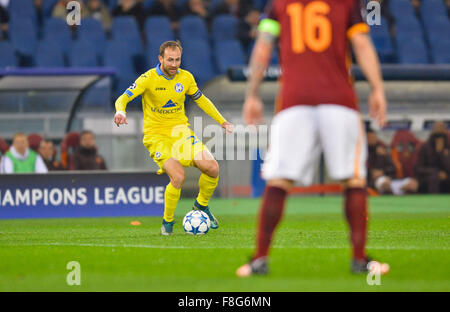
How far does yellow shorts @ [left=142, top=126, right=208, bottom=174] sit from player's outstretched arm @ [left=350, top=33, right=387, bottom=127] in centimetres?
416

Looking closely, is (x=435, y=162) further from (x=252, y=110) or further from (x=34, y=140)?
(x=252, y=110)

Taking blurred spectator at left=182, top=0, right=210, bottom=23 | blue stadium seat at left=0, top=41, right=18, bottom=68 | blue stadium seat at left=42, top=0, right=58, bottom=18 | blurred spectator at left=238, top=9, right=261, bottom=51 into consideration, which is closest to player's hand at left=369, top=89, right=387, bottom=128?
blue stadium seat at left=0, top=41, right=18, bottom=68

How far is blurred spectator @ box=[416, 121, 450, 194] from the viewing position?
1750cm

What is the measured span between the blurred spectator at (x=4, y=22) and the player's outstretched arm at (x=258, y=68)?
1440cm

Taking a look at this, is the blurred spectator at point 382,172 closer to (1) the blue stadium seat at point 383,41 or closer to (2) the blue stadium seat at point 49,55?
(1) the blue stadium seat at point 383,41

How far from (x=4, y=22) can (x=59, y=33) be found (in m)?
1.28

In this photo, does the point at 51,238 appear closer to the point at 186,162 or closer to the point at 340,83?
the point at 186,162

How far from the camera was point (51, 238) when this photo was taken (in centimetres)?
912

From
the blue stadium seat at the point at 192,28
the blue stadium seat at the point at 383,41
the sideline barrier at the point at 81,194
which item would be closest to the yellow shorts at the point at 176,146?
the sideline barrier at the point at 81,194

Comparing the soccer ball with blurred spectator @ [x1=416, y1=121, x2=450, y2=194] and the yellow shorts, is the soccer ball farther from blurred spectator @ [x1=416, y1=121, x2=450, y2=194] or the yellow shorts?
blurred spectator @ [x1=416, y1=121, x2=450, y2=194]

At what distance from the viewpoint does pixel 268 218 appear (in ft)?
18.0

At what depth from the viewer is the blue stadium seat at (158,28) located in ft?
63.9

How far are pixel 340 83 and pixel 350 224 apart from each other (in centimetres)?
93
